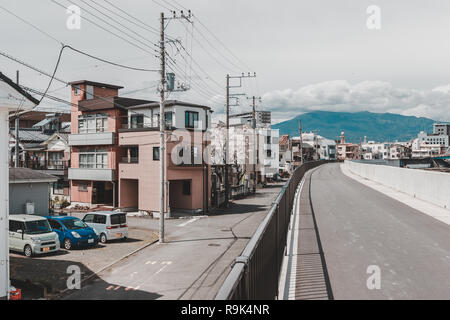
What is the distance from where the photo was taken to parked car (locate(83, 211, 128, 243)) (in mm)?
22688

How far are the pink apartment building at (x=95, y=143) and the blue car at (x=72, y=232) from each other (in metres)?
14.9

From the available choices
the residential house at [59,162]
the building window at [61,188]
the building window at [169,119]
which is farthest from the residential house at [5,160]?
the building window at [61,188]

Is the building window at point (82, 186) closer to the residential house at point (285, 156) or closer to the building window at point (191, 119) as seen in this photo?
the building window at point (191, 119)

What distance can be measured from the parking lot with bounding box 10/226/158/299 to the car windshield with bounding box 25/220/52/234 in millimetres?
1282

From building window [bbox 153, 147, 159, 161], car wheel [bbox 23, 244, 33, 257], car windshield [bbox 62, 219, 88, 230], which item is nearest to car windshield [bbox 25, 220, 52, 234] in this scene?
car wheel [bbox 23, 244, 33, 257]

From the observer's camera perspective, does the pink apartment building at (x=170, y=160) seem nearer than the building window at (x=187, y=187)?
Yes

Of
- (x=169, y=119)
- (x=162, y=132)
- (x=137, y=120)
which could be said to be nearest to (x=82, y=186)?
(x=137, y=120)

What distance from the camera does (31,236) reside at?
18.8m

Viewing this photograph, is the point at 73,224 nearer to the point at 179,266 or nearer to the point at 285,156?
the point at 179,266

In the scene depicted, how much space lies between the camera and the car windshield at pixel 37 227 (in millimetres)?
19266

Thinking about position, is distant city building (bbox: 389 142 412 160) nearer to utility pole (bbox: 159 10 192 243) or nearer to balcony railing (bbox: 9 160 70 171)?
balcony railing (bbox: 9 160 70 171)

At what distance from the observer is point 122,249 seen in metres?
21.0
